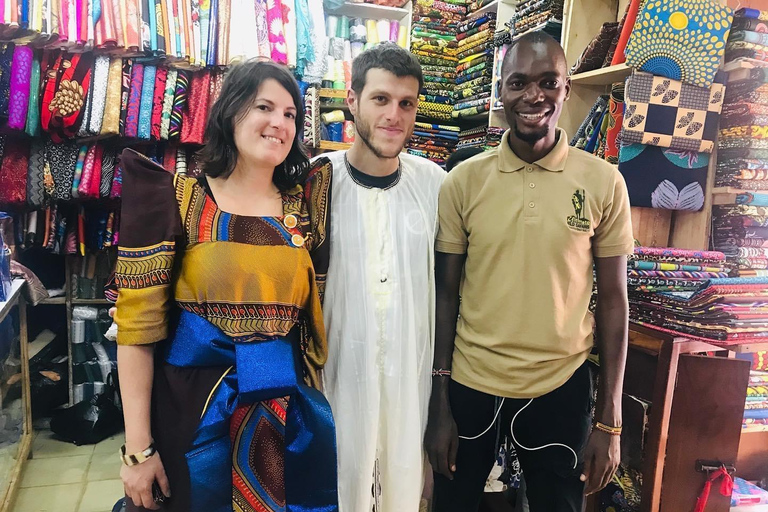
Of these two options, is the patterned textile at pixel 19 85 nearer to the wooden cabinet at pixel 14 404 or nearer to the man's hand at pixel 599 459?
the wooden cabinet at pixel 14 404

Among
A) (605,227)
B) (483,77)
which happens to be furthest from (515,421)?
(483,77)

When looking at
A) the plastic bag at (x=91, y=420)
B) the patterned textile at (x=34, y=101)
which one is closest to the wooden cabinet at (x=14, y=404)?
the plastic bag at (x=91, y=420)

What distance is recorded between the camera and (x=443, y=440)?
1.31m

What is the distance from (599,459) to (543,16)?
6.52 feet

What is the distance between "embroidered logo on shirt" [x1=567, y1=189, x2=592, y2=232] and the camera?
4.13 feet

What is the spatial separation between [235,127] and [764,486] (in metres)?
2.50

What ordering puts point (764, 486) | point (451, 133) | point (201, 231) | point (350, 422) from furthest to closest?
point (451, 133) < point (764, 486) < point (350, 422) < point (201, 231)

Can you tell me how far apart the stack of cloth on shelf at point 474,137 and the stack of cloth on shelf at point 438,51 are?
0.18m

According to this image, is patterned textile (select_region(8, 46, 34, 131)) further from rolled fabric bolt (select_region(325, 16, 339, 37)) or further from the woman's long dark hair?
the woman's long dark hair

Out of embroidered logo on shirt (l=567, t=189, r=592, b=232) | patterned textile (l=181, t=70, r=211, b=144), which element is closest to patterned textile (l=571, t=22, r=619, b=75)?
embroidered logo on shirt (l=567, t=189, r=592, b=232)

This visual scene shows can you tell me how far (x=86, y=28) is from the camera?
237 cm

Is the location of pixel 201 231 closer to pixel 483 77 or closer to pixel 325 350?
pixel 325 350

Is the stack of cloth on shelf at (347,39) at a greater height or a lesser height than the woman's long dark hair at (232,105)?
→ greater

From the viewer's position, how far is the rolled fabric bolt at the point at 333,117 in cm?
295
